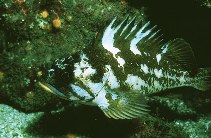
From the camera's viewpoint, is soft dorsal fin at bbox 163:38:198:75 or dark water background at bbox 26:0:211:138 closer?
soft dorsal fin at bbox 163:38:198:75

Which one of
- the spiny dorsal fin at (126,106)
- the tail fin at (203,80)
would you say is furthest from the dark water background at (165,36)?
the tail fin at (203,80)

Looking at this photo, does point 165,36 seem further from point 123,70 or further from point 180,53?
point 123,70

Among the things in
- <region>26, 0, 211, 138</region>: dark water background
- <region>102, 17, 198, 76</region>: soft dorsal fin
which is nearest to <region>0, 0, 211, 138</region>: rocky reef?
<region>26, 0, 211, 138</region>: dark water background

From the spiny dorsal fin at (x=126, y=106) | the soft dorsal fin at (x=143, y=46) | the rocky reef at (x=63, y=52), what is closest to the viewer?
the spiny dorsal fin at (x=126, y=106)

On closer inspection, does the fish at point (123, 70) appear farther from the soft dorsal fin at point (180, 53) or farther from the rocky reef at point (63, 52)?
the rocky reef at point (63, 52)

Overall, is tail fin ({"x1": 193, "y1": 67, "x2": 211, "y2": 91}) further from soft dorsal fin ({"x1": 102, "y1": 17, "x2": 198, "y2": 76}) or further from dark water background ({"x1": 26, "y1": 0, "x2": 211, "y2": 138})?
dark water background ({"x1": 26, "y1": 0, "x2": 211, "y2": 138})

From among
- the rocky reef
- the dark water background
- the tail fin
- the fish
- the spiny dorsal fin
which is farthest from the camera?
the dark water background

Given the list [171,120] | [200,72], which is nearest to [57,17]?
[200,72]
